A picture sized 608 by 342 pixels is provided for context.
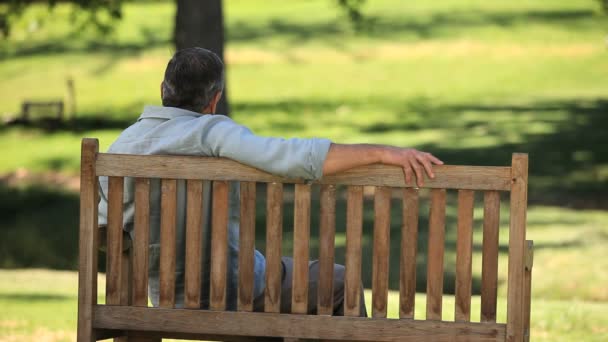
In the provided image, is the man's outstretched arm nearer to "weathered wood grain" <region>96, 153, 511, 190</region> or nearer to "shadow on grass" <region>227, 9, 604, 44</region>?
"weathered wood grain" <region>96, 153, 511, 190</region>

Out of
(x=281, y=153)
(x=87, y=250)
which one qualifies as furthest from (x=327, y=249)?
(x=87, y=250)

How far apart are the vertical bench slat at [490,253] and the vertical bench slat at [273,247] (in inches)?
27.6

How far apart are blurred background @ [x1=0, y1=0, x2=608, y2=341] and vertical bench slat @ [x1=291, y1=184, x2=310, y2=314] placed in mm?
2931

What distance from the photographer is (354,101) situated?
27.8m

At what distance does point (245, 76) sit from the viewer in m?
31.9

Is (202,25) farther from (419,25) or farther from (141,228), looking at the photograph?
(419,25)

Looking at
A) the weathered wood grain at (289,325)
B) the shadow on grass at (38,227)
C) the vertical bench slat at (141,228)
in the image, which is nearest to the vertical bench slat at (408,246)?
the weathered wood grain at (289,325)

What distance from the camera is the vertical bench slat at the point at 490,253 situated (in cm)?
373

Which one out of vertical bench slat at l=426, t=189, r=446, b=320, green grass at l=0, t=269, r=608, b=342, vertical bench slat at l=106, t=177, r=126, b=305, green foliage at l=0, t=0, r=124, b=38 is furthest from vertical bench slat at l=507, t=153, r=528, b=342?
green foliage at l=0, t=0, r=124, b=38

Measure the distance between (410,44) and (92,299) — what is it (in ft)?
101

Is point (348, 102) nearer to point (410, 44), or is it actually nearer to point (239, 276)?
point (410, 44)

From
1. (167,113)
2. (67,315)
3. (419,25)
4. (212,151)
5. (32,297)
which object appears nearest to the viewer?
(212,151)

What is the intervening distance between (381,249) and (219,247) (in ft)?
1.87

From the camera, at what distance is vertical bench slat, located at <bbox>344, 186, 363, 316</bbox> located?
12.5ft
